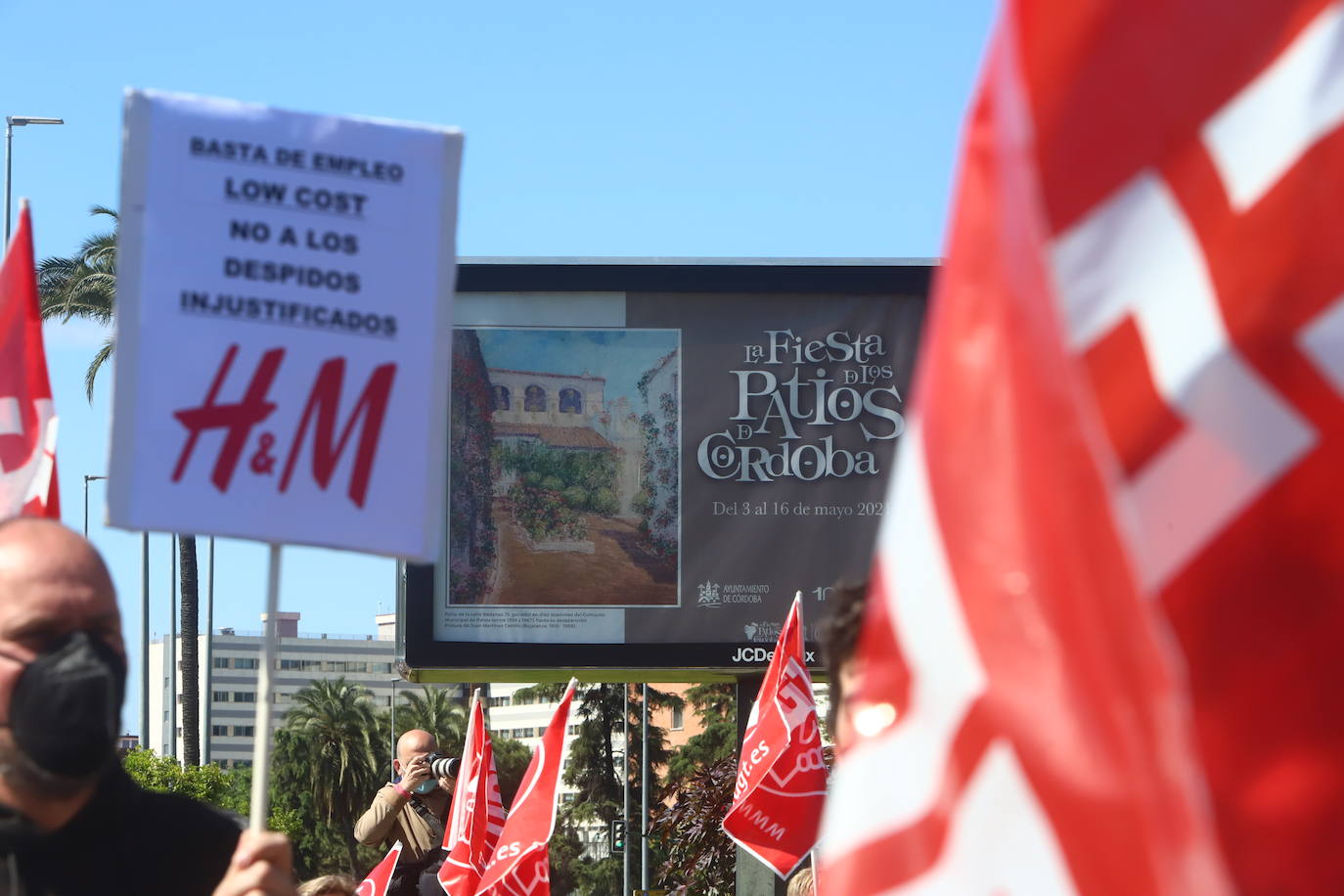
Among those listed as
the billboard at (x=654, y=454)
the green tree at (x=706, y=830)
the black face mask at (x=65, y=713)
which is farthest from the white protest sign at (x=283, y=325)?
the green tree at (x=706, y=830)

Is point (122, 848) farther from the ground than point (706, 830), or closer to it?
farther from the ground

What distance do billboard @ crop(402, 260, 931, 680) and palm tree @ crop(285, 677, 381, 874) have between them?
55.5 m

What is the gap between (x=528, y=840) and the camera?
9.05 meters

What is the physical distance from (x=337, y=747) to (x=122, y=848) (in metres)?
71.4

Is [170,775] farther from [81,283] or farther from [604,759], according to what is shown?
[604,759]

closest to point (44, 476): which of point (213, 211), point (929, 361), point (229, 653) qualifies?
point (213, 211)

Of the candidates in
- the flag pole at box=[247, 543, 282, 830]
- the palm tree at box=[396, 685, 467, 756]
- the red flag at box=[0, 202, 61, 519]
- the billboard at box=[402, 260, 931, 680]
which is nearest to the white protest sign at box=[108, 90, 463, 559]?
the flag pole at box=[247, 543, 282, 830]

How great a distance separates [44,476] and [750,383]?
11.1 m

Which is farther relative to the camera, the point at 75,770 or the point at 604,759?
the point at 604,759

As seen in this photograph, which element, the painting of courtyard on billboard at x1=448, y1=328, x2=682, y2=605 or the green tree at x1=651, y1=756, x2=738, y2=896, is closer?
the painting of courtyard on billboard at x1=448, y1=328, x2=682, y2=605

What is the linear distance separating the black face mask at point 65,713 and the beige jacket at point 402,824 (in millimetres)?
6114

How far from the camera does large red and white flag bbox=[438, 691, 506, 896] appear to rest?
8.95 meters

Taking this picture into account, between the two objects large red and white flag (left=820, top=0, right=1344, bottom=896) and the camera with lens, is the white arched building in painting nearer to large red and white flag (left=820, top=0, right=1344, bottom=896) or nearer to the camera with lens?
the camera with lens

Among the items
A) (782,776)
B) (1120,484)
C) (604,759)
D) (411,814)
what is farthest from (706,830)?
(604,759)
